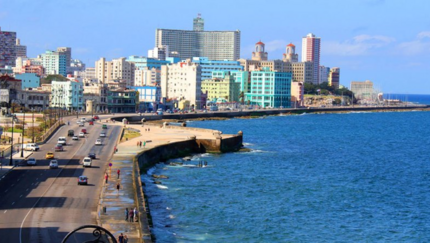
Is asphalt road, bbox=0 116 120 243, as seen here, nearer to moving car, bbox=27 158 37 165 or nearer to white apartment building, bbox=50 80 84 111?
moving car, bbox=27 158 37 165

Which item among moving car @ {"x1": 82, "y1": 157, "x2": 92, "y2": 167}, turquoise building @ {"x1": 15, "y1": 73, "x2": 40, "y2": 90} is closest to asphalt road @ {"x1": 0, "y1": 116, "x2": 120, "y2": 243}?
moving car @ {"x1": 82, "y1": 157, "x2": 92, "y2": 167}

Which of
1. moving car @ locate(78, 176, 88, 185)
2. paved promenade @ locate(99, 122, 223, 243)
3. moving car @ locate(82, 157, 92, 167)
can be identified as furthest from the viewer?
moving car @ locate(82, 157, 92, 167)

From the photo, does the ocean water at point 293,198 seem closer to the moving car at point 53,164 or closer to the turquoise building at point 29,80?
the moving car at point 53,164

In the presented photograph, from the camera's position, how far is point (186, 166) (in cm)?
A: 7706

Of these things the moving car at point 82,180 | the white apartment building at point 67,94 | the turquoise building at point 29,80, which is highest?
the turquoise building at point 29,80

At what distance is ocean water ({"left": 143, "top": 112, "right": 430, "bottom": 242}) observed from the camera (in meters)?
46.1

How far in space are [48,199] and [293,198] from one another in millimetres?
21960

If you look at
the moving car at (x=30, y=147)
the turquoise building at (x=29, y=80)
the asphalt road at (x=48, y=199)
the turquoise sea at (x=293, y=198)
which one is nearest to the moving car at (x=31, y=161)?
the asphalt road at (x=48, y=199)

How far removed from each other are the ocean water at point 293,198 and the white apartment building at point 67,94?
74.6 m

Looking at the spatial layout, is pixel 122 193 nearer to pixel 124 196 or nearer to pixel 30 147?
pixel 124 196

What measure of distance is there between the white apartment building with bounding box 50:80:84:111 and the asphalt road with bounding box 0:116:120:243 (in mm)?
90268

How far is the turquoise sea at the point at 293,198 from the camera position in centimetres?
4612

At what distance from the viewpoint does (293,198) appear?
194 feet

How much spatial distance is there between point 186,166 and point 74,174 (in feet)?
64.8
